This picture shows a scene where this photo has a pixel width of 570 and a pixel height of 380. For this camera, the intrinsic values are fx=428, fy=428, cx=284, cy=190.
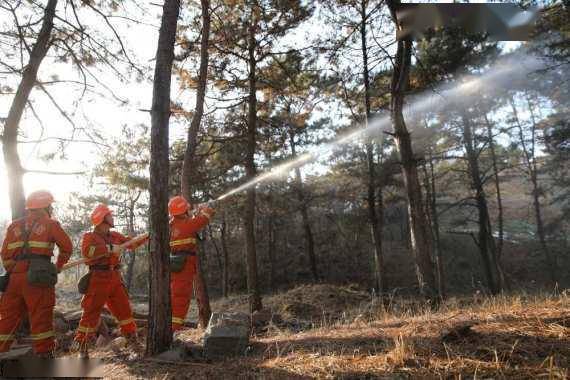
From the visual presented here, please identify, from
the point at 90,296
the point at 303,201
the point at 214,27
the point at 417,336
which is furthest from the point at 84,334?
the point at 303,201

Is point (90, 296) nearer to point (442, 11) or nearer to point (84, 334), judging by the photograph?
point (84, 334)

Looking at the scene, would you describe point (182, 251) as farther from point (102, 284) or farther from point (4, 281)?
point (4, 281)

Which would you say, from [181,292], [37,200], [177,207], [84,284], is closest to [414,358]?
[181,292]

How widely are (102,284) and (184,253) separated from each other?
1240 millimetres

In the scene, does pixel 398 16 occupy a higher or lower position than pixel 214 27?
lower

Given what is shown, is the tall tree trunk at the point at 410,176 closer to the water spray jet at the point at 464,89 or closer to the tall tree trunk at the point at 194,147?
the tall tree trunk at the point at 194,147

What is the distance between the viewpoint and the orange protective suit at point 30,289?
5.50 meters

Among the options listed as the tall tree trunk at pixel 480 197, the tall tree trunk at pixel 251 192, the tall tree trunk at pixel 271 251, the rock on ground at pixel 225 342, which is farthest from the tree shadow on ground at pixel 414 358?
the tall tree trunk at pixel 271 251

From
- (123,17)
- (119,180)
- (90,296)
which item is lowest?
(90,296)

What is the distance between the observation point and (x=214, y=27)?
11078 mm

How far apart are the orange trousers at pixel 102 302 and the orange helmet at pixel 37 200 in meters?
1.19

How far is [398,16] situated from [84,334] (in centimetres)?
751

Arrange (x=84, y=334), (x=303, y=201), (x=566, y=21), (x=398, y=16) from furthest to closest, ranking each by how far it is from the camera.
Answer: (x=303, y=201)
(x=566, y=21)
(x=398, y=16)
(x=84, y=334)

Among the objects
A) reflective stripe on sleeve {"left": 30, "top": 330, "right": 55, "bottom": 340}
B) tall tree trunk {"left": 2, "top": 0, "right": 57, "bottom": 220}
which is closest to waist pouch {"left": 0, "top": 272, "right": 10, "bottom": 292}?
reflective stripe on sleeve {"left": 30, "top": 330, "right": 55, "bottom": 340}
